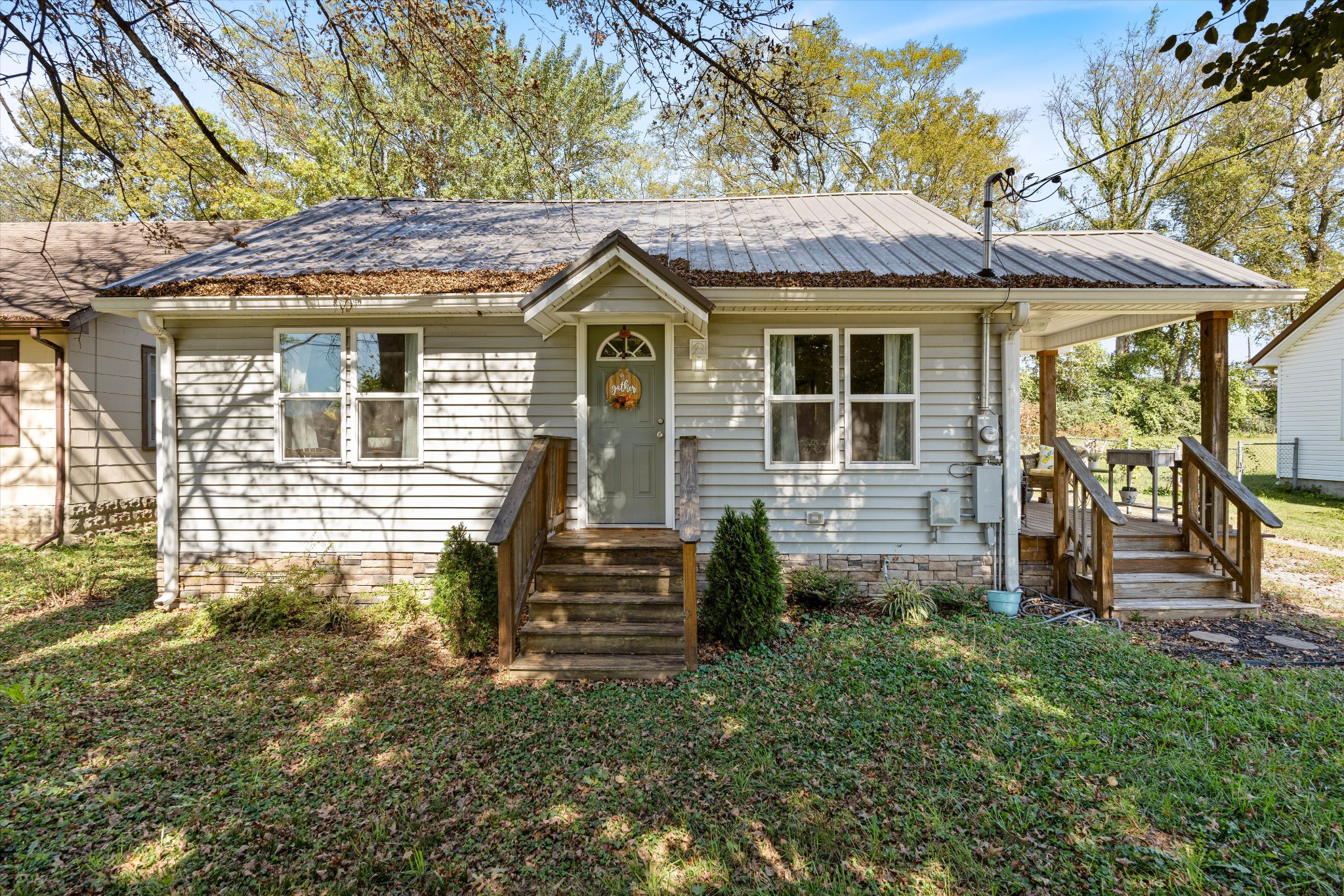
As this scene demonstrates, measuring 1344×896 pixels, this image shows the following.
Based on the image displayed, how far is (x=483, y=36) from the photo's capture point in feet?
13.3

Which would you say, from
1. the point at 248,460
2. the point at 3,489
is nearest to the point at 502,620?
the point at 248,460

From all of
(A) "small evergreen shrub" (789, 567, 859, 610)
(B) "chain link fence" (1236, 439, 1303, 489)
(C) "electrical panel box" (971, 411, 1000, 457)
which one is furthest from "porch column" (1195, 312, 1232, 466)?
(B) "chain link fence" (1236, 439, 1303, 489)

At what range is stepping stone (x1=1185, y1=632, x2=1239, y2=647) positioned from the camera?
506 cm

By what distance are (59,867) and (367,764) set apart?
1247 millimetres

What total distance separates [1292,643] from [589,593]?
5.95 m

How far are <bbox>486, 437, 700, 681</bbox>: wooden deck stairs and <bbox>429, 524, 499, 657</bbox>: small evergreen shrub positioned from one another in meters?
0.26

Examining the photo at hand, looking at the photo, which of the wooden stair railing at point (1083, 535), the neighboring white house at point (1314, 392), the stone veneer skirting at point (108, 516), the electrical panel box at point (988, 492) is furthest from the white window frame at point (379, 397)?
the neighboring white house at point (1314, 392)

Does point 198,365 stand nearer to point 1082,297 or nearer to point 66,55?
point 66,55

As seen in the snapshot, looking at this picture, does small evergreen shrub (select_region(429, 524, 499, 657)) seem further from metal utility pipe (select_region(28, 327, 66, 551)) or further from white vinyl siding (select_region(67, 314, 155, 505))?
white vinyl siding (select_region(67, 314, 155, 505))

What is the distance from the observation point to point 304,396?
617 centimetres

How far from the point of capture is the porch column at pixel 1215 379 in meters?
5.99

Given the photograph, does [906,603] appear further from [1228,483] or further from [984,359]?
[1228,483]

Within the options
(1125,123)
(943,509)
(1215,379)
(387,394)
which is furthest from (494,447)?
(1125,123)

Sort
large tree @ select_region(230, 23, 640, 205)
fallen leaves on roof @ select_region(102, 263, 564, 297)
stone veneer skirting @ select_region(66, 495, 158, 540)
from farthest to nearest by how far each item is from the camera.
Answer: stone veneer skirting @ select_region(66, 495, 158, 540) < fallen leaves on roof @ select_region(102, 263, 564, 297) < large tree @ select_region(230, 23, 640, 205)
